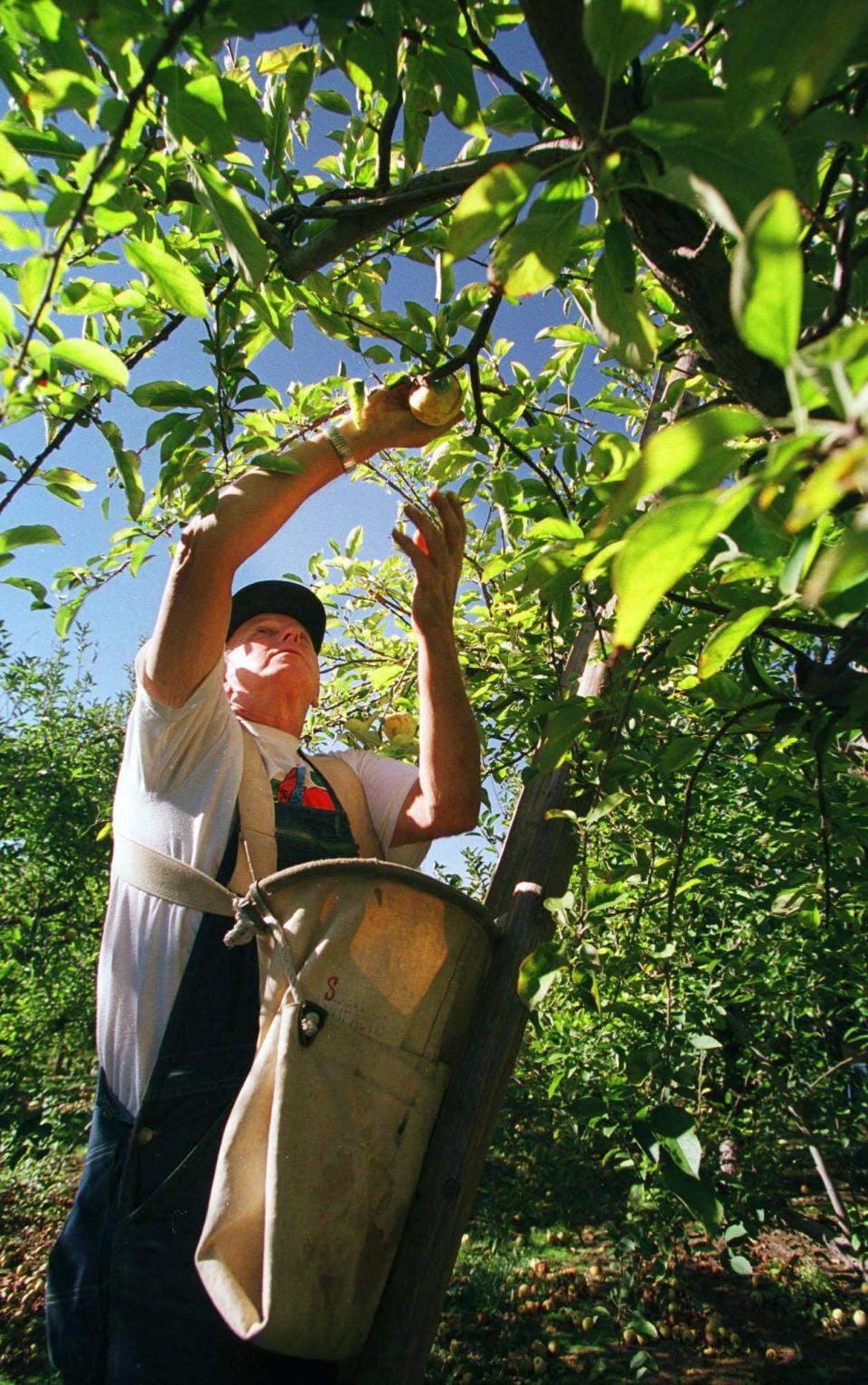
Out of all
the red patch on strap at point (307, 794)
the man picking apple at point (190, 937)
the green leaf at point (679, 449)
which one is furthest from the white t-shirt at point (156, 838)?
the green leaf at point (679, 449)

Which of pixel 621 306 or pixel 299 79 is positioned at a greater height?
pixel 299 79

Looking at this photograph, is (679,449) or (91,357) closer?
(679,449)

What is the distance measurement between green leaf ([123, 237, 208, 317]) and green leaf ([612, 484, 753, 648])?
614mm

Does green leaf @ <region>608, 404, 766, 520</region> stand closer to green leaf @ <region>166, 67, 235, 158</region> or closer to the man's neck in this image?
green leaf @ <region>166, 67, 235, 158</region>

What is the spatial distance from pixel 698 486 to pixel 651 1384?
15.5 ft

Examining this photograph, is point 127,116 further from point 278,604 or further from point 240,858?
point 278,604

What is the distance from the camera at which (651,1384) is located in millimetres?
3662

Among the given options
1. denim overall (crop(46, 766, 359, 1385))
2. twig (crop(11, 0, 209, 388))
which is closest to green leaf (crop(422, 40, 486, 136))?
twig (crop(11, 0, 209, 388))

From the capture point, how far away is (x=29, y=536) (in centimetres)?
103

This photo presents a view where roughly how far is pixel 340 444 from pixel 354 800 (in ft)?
2.89

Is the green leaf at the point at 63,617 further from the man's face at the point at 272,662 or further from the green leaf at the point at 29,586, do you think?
the man's face at the point at 272,662

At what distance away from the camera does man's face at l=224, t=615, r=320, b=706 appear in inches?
83.3

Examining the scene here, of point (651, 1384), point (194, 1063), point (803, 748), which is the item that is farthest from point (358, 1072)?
point (651, 1384)

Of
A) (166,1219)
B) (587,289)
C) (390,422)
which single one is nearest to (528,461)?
(390,422)
